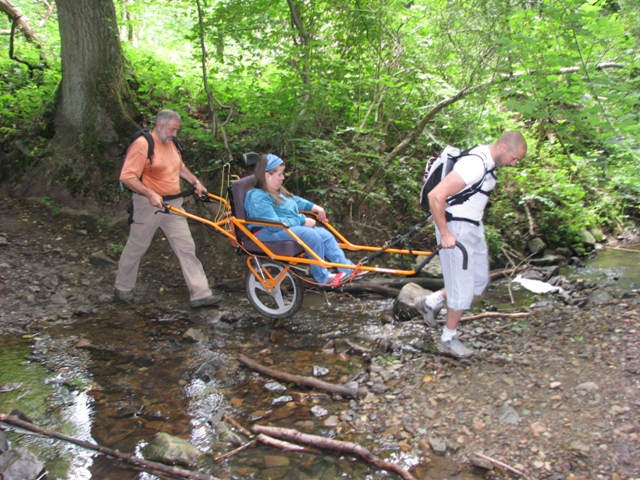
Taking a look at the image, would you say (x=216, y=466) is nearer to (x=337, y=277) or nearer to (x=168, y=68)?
(x=337, y=277)

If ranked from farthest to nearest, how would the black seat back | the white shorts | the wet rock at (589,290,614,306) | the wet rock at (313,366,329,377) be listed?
the wet rock at (589,290,614,306) → the black seat back → the wet rock at (313,366,329,377) → the white shorts

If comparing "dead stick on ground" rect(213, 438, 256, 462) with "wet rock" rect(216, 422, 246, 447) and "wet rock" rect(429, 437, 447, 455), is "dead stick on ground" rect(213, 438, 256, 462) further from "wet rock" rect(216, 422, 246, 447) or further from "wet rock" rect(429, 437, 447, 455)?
"wet rock" rect(429, 437, 447, 455)

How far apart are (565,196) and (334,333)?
5.98m

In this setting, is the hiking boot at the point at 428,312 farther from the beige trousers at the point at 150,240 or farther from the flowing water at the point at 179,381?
the beige trousers at the point at 150,240

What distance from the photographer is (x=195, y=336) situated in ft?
17.0

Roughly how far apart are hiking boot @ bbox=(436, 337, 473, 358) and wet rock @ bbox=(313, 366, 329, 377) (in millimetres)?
1061

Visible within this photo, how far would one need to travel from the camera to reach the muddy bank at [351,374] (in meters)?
3.22

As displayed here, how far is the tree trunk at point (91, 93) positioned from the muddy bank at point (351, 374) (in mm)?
2046

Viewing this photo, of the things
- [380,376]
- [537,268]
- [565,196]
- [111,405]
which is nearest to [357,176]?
[537,268]

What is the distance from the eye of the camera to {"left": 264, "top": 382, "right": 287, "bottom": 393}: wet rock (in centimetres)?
418

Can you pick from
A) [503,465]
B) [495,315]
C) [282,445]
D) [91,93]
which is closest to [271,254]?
[282,445]

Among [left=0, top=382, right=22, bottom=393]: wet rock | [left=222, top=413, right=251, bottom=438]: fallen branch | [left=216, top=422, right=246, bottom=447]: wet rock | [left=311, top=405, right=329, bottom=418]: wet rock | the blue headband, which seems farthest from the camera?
the blue headband

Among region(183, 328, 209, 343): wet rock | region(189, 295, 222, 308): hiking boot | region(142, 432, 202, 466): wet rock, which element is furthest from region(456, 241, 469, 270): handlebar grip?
region(189, 295, 222, 308): hiking boot

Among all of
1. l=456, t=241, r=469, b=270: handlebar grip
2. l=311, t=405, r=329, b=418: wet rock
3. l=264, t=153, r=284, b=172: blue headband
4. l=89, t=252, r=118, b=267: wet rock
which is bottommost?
l=311, t=405, r=329, b=418: wet rock
